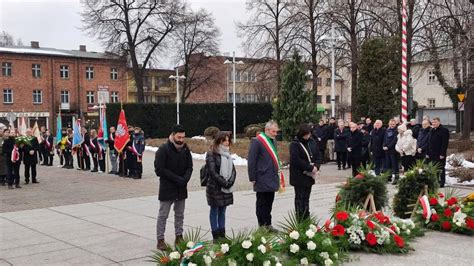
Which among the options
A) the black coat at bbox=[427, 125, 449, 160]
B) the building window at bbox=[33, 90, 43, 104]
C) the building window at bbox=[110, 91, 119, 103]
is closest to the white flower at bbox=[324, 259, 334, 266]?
the black coat at bbox=[427, 125, 449, 160]

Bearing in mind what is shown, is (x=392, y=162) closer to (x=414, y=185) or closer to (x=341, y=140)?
(x=341, y=140)

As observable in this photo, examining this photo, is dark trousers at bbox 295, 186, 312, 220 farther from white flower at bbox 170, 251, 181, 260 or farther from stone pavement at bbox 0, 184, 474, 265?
white flower at bbox 170, 251, 181, 260

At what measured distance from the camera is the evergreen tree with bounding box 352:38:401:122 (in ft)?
75.8

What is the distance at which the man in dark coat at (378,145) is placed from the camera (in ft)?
50.5

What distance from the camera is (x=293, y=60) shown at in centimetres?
2595

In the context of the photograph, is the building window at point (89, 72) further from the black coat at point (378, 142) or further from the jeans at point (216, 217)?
the jeans at point (216, 217)

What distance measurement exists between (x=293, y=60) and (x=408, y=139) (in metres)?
12.6

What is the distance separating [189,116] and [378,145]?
90.2 ft

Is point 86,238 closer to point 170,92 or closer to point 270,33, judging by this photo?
point 270,33

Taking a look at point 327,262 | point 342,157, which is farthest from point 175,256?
point 342,157

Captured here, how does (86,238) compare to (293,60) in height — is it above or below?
below

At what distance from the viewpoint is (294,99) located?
85.6 feet

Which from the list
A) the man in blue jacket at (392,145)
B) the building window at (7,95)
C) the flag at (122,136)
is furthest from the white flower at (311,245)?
the building window at (7,95)

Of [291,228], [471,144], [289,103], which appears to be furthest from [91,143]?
[471,144]
